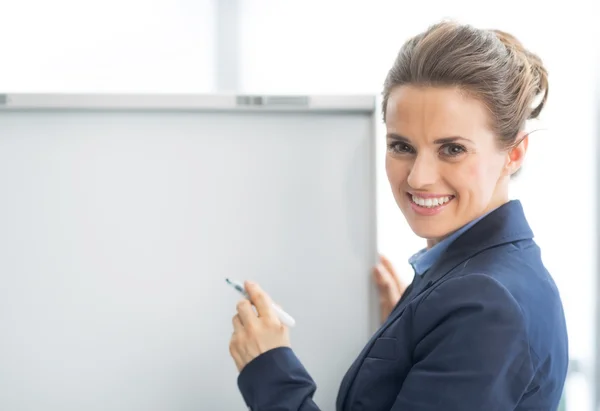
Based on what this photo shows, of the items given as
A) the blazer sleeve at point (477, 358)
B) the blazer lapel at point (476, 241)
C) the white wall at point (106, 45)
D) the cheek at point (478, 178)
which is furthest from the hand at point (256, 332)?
the white wall at point (106, 45)

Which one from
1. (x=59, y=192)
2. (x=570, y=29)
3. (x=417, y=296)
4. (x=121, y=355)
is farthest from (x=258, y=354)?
(x=570, y=29)

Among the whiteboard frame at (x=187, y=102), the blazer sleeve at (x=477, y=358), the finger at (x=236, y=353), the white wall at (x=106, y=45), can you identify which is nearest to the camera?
the blazer sleeve at (x=477, y=358)

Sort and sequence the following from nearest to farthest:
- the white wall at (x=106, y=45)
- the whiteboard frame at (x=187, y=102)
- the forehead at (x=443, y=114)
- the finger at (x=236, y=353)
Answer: the forehead at (x=443, y=114), the finger at (x=236, y=353), the whiteboard frame at (x=187, y=102), the white wall at (x=106, y=45)

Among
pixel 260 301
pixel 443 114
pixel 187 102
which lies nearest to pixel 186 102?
pixel 187 102

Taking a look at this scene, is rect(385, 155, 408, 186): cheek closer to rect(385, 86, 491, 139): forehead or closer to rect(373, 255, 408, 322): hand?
rect(385, 86, 491, 139): forehead

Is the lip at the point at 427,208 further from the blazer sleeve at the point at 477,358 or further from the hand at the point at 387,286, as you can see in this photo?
the hand at the point at 387,286

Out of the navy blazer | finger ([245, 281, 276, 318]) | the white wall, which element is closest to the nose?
the navy blazer

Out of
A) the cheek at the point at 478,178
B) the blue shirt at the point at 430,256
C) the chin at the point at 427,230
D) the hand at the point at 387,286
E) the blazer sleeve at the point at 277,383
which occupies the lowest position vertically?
the blazer sleeve at the point at 277,383

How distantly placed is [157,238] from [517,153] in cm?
64

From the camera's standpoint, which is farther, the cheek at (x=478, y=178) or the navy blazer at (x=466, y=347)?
the cheek at (x=478, y=178)

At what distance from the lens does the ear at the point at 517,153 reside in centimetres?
94

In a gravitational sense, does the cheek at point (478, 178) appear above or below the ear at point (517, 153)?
below

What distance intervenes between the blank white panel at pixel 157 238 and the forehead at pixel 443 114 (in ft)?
1.00

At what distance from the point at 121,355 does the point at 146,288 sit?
0.13 metres
